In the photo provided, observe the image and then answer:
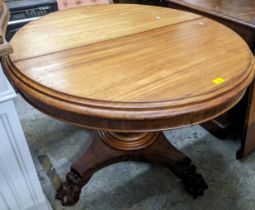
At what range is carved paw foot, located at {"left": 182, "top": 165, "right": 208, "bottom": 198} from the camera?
4.10 ft

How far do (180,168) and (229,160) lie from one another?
14.7 inches

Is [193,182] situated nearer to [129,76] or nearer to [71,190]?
[71,190]

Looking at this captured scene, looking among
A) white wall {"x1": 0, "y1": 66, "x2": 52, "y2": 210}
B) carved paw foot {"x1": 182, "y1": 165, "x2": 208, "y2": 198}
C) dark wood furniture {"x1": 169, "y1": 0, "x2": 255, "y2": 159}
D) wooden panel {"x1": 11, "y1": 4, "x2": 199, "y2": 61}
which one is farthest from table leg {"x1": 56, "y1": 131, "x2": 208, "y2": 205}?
wooden panel {"x1": 11, "y1": 4, "x2": 199, "y2": 61}

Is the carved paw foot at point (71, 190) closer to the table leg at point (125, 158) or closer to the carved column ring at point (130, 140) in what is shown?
the table leg at point (125, 158)

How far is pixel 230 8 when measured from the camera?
4.67ft

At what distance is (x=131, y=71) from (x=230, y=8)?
0.94 m

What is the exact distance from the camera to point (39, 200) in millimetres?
1129

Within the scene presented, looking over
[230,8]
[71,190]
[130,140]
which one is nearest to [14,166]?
[71,190]

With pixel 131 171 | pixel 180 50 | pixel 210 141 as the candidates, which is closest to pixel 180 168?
pixel 131 171

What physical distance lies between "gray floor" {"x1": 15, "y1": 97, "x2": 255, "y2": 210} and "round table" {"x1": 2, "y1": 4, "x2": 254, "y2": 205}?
0.28 feet

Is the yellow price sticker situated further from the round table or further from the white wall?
the white wall

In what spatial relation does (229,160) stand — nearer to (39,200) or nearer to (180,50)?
(180,50)

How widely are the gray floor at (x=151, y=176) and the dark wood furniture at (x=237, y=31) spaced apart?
9cm

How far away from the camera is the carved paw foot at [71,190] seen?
121 cm
